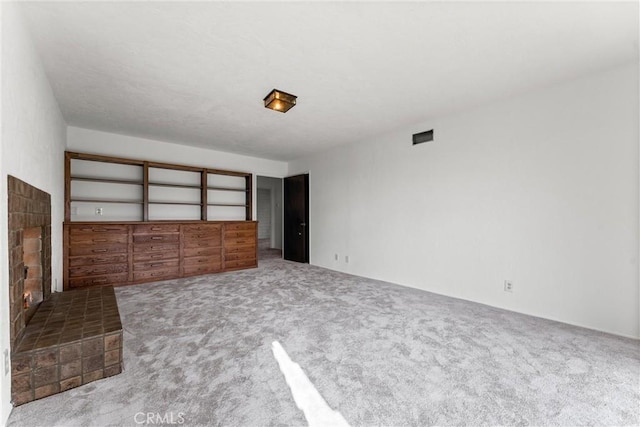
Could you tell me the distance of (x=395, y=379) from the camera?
5.58 feet

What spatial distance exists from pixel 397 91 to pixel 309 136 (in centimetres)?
191

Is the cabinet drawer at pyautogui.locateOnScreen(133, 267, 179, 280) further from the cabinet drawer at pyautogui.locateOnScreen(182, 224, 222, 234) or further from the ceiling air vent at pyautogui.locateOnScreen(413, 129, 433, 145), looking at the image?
the ceiling air vent at pyautogui.locateOnScreen(413, 129, 433, 145)

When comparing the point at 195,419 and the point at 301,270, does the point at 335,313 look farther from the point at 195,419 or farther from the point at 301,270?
the point at 301,270

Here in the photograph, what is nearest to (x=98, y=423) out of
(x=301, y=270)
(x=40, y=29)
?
(x=40, y=29)

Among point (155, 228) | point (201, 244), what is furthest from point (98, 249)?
point (201, 244)

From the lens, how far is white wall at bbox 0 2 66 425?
137 centimetres

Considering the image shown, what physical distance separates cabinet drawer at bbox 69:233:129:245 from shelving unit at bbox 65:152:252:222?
0.30m

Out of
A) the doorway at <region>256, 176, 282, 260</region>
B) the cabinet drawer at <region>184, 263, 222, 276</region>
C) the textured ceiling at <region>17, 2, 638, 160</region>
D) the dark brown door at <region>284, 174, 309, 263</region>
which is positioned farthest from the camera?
the doorway at <region>256, 176, 282, 260</region>

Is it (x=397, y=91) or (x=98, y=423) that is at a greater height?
(x=397, y=91)

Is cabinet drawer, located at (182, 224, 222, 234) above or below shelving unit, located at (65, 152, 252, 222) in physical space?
below

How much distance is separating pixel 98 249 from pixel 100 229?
0.94 ft

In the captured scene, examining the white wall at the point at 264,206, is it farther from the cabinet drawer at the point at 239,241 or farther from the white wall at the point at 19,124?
the white wall at the point at 19,124

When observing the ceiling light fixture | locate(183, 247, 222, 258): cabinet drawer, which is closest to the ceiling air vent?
the ceiling light fixture

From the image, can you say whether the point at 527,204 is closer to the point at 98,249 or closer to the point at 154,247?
the point at 154,247
